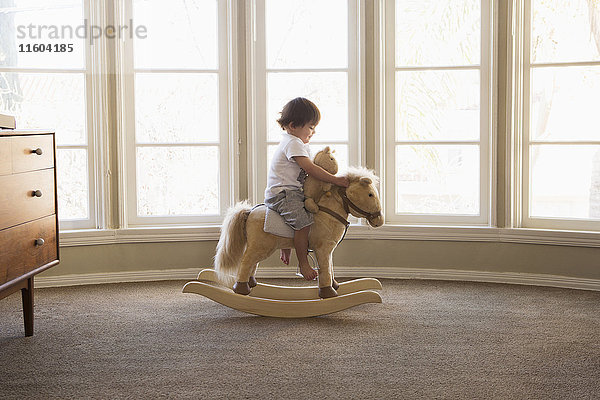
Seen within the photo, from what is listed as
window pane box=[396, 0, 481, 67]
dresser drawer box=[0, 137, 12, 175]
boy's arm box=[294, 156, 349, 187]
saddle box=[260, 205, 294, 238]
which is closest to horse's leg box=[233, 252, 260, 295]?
saddle box=[260, 205, 294, 238]

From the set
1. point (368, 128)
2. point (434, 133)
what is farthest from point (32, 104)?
point (434, 133)

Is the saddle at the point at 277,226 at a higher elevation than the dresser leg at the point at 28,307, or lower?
higher

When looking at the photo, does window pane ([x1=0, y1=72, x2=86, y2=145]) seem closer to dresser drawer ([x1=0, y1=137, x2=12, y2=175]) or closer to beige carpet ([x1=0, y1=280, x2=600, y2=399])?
beige carpet ([x1=0, y1=280, x2=600, y2=399])

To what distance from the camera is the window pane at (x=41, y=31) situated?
3.78 m

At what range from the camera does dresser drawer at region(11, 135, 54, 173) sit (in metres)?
2.67

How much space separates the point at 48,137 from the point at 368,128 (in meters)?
1.80

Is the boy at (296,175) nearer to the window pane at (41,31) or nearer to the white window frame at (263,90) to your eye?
the white window frame at (263,90)

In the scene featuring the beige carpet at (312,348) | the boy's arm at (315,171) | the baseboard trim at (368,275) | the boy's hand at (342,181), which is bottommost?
the beige carpet at (312,348)

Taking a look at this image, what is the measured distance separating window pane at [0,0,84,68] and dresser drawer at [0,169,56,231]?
115 cm

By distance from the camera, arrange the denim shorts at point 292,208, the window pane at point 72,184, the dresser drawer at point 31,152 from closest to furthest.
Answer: the dresser drawer at point 31,152 → the denim shorts at point 292,208 → the window pane at point 72,184

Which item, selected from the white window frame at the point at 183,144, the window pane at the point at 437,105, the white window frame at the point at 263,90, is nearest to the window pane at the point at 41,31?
the white window frame at the point at 183,144

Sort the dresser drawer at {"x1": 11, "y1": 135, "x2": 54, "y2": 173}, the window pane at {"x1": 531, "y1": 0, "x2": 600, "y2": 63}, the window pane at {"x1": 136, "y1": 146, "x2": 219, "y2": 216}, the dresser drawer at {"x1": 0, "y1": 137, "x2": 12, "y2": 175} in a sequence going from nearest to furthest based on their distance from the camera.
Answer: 1. the dresser drawer at {"x1": 0, "y1": 137, "x2": 12, "y2": 175}
2. the dresser drawer at {"x1": 11, "y1": 135, "x2": 54, "y2": 173}
3. the window pane at {"x1": 531, "y1": 0, "x2": 600, "y2": 63}
4. the window pane at {"x1": 136, "y1": 146, "x2": 219, "y2": 216}

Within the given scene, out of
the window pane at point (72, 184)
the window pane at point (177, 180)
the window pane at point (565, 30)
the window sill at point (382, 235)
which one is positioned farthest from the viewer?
the window pane at point (177, 180)

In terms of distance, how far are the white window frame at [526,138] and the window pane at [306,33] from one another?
0.96 metres
